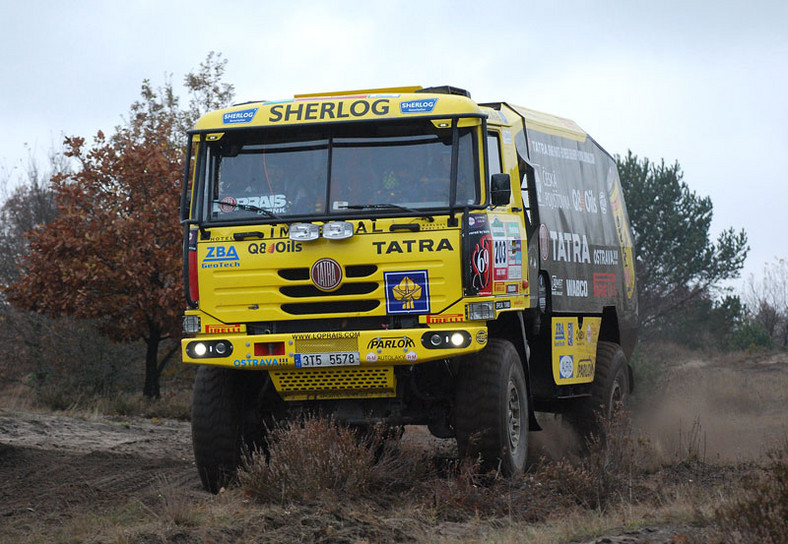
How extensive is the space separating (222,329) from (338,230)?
1.32 metres

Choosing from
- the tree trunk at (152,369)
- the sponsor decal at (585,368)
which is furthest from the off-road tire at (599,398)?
the tree trunk at (152,369)

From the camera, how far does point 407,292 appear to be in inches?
360

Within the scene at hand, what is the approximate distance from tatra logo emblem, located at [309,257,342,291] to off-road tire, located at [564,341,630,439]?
442 cm

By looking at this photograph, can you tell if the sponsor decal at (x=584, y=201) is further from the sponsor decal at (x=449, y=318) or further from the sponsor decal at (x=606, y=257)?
the sponsor decal at (x=449, y=318)

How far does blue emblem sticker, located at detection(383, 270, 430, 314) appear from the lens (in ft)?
29.9

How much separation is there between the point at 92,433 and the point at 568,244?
268 inches

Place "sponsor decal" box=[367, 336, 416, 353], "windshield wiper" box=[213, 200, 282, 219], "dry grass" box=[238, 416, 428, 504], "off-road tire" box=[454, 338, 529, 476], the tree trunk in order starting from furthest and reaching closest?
the tree trunk < "windshield wiper" box=[213, 200, 282, 219] < "off-road tire" box=[454, 338, 529, 476] < "sponsor decal" box=[367, 336, 416, 353] < "dry grass" box=[238, 416, 428, 504]

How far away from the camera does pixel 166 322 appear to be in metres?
19.3

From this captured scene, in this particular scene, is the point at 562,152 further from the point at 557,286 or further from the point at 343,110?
the point at 343,110

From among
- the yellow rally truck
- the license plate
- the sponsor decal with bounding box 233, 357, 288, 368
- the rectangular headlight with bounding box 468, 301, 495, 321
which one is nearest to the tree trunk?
the yellow rally truck

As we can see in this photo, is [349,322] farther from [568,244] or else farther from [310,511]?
[568,244]

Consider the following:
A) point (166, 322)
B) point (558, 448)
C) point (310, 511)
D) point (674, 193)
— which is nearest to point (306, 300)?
point (310, 511)

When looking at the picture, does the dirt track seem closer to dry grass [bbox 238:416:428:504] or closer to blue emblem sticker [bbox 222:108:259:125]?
dry grass [bbox 238:416:428:504]

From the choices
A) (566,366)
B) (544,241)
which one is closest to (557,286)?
(544,241)
